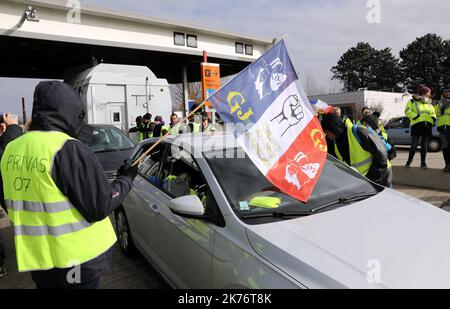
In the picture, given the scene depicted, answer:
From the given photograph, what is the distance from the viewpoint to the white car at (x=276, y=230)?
1.80 metres

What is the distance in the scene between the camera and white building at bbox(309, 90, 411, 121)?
3597 cm

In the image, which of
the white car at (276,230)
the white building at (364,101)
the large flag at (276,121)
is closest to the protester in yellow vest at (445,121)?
the white car at (276,230)

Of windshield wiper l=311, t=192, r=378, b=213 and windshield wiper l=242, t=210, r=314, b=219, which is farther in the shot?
windshield wiper l=311, t=192, r=378, b=213

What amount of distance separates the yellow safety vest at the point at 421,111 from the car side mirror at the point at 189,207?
20.4ft

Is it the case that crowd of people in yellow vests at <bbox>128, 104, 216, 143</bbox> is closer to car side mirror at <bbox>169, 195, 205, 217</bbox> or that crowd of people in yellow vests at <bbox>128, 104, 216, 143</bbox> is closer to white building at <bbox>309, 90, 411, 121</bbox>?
car side mirror at <bbox>169, 195, 205, 217</bbox>

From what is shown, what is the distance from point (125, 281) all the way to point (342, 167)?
2519 mm

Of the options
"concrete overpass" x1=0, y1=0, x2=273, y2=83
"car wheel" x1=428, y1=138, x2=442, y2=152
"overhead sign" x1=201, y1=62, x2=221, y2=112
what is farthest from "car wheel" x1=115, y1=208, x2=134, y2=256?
"car wheel" x1=428, y1=138, x2=442, y2=152

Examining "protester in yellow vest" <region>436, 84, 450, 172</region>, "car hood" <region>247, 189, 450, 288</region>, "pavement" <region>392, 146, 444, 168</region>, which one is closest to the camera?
"car hood" <region>247, 189, 450, 288</region>

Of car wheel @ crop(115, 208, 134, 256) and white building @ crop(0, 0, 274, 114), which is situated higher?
white building @ crop(0, 0, 274, 114)

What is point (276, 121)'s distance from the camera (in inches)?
102

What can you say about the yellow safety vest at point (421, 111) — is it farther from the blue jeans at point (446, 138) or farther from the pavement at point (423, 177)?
the pavement at point (423, 177)

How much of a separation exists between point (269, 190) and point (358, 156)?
1.80 metres

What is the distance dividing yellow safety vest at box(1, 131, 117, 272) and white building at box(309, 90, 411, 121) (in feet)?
115
